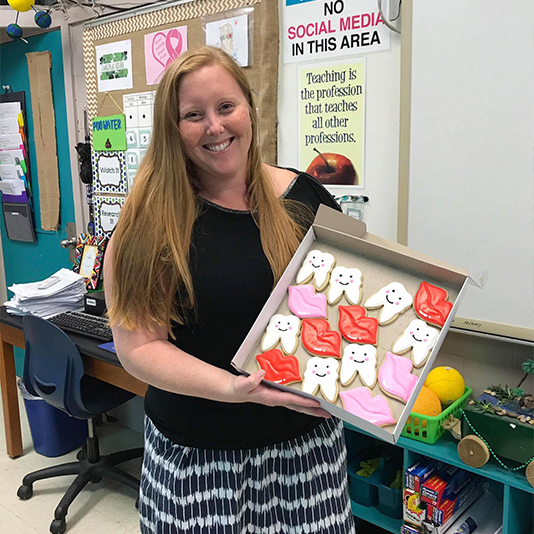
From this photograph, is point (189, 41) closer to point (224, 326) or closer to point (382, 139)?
point (382, 139)

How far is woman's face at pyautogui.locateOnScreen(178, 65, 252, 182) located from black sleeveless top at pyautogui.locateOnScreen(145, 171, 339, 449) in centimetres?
10

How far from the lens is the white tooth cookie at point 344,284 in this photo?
1017 mm

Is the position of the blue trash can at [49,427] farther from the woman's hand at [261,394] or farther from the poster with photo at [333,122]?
the woman's hand at [261,394]

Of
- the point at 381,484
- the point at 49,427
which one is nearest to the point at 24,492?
the point at 49,427

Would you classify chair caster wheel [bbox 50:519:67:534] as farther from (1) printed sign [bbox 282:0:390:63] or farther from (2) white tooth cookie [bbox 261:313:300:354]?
(1) printed sign [bbox 282:0:390:63]

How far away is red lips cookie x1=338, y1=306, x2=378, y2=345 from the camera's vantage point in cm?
97

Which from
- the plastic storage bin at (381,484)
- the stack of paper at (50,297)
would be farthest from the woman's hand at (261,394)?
the stack of paper at (50,297)

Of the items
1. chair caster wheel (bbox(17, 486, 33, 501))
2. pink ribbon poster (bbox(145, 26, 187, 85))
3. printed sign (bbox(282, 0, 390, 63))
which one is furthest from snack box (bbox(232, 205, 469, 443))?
chair caster wheel (bbox(17, 486, 33, 501))

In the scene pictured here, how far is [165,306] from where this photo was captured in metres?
1.01

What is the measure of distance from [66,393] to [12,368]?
33.2 inches

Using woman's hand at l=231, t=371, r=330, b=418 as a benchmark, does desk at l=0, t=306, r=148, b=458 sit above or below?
below

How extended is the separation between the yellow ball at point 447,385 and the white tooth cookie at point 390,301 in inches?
28.9

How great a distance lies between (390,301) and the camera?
0.99 meters

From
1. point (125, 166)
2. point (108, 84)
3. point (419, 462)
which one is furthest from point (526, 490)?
point (108, 84)
